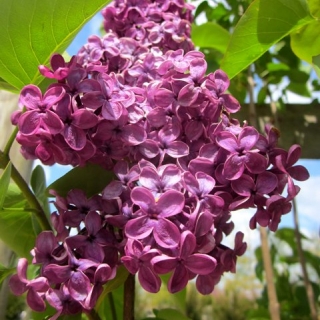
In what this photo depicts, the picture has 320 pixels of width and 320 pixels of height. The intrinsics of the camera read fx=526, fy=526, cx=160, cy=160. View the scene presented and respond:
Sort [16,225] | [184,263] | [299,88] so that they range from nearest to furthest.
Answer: [184,263] → [16,225] → [299,88]

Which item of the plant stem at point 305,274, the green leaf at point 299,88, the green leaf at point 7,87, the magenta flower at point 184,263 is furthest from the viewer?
the green leaf at point 299,88

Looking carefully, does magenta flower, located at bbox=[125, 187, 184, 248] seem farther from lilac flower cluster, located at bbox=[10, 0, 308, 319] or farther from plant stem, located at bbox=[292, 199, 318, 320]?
plant stem, located at bbox=[292, 199, 318, 320]

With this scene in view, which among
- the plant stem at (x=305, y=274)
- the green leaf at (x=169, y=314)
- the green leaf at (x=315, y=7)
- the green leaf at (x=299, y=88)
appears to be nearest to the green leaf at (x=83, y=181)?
the green leaf at (x=169, y=314)

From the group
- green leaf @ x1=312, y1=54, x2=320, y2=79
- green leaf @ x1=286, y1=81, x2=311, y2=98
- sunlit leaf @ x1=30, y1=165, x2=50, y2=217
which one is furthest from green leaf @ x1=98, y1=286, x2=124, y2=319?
green leaf @ x1=286, y1=81, x2=311, y2=98

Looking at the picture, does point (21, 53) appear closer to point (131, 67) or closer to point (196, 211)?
point (131, 67)

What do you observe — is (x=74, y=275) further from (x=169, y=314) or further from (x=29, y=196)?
(x=169, y=314)

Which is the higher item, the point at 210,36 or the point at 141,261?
the point at 210,36

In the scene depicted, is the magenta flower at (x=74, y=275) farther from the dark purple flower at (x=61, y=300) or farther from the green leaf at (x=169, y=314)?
the green leaf at (x=169, y=314)

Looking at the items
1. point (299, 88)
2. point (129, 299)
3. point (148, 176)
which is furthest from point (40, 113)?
point (299, 88)
